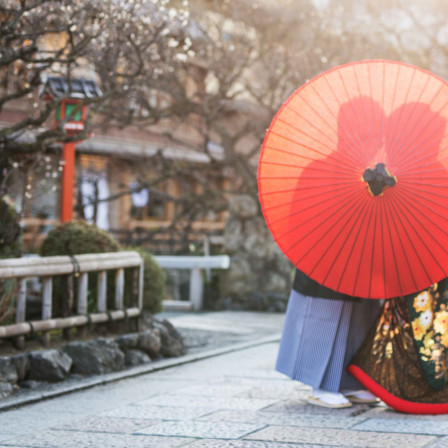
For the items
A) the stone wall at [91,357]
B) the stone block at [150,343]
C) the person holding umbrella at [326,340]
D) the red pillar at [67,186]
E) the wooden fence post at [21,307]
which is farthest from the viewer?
the red pillar at [67,186]

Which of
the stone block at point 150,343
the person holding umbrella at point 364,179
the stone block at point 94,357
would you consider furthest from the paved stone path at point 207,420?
the stone block at point 150,343

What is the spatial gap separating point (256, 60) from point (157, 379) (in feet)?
36.3

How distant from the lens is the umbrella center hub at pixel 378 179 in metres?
4.61

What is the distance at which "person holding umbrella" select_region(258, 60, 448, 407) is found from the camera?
4.61 metres

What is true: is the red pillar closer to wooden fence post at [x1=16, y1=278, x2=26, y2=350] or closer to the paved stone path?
wooden fence post at [x1=16, y1=278, x2=26, y2=350]

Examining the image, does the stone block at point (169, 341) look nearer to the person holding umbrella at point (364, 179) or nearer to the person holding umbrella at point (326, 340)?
the person holding umbrella at point (326, 340)

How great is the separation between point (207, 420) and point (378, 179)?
1.78 meters

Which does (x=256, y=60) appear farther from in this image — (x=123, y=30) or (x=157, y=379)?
(x=157, y=379)

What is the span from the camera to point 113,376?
21.9ft

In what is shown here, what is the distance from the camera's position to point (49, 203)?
2011 centimetres

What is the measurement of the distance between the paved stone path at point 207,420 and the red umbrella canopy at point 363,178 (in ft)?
2.67

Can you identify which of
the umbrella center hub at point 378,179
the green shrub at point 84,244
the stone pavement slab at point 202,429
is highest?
the umbrella center hub at point 378,179

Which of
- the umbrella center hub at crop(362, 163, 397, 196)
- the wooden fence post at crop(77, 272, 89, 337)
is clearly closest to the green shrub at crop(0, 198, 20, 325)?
the wooden fence post at crop(77, 272, 89, 337)

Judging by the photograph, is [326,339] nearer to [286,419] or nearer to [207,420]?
[286,419]
